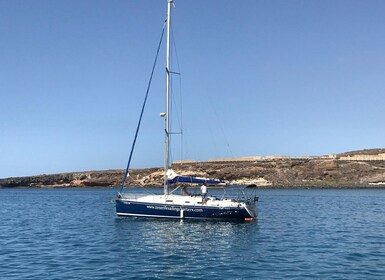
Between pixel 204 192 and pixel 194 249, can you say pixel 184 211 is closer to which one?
pixel 204 192

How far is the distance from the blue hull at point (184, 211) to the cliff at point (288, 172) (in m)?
77.8

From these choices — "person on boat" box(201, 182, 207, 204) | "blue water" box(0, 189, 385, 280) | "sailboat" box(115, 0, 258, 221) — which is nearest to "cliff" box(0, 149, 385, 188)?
"sailboat" box(115, 0, 258, 221)

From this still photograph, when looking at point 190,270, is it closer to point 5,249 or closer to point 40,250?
point 40,250

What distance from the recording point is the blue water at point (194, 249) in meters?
19.8

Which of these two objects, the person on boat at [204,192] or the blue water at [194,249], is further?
the person on boat at [204,192]

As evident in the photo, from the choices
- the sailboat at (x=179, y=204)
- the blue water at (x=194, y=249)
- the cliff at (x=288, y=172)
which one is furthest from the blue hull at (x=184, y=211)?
the cliff at (x=288, y=172)

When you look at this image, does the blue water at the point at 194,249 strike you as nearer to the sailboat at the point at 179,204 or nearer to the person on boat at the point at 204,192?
the sailboat at the point at 179,204

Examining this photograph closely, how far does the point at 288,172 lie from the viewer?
124500mm

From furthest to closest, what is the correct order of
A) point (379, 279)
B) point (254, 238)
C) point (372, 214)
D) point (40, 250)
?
point (372, 214), point (254, 238), point (40, 250), point (379, 279)

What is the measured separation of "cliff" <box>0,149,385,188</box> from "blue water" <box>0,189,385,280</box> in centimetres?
7904

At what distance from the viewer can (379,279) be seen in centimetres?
1831

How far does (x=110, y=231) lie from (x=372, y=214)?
90.4 feet

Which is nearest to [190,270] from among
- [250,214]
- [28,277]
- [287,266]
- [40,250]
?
[287,266]

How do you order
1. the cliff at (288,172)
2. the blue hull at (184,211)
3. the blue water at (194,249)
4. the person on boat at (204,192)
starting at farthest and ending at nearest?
the cliff at (288,172)
the person on boat at (204,192)
the blue hull at (184,211)
the blue water at (194,249)
